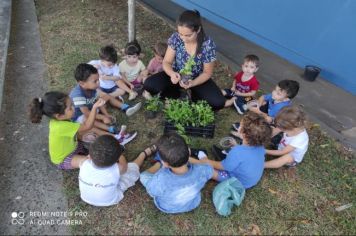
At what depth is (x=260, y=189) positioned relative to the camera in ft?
11.9

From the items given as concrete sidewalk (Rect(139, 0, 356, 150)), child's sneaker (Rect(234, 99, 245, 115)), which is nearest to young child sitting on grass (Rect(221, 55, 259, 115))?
child's sneaker (Rect(234, 99, 245, 115))

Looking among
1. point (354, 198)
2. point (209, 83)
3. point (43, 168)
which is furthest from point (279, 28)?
point (43, 168)

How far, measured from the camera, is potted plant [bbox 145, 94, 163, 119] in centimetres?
436

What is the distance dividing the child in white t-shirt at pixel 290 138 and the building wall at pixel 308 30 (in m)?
2.32

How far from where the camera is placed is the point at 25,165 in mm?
3666

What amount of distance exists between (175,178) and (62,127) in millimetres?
1225

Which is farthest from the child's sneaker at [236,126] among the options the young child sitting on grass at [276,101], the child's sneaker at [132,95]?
the child's sneaker at [132,95]

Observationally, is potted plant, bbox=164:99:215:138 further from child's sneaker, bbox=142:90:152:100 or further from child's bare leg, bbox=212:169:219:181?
child's bare leg, bbox=212:169:219:181

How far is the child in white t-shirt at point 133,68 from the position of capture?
4.68m

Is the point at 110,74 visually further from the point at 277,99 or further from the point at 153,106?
the point at 277,99

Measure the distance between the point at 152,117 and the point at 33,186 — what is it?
65.6 inches

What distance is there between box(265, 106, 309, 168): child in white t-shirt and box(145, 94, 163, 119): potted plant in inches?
58.5

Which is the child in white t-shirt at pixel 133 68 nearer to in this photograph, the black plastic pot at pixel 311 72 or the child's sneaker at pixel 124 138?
the child's sneaker at pixel 124 138

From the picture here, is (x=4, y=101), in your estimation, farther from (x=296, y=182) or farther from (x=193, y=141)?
(x=296, y=182)
